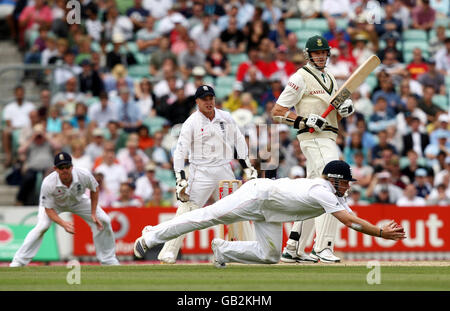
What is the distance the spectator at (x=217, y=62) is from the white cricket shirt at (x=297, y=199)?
394 inches

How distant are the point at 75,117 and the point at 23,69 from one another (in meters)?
2.00

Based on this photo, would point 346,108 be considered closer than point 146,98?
Yes

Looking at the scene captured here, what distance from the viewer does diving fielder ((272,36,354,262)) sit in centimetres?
1243

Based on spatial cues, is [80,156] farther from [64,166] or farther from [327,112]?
[327,112]

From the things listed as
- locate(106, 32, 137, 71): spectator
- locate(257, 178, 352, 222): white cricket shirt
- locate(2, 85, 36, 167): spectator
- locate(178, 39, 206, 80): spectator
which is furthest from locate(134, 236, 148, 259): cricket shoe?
locate(106, 32, 137, 71): spectator

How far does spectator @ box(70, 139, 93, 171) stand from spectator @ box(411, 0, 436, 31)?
8.26m

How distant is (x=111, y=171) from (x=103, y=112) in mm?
1984

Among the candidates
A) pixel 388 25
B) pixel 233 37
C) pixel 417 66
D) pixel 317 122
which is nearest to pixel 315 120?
pixel 317 122

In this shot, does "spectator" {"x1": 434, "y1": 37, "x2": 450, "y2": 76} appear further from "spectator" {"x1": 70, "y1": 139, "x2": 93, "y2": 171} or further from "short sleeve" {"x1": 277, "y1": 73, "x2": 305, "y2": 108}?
"short sleeve" {"x1": 277, "y1": 73, "x2": 305, "y2": 108}

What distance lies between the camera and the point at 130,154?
19.1 metres

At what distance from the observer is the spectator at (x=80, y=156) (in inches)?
741

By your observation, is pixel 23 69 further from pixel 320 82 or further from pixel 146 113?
pixel 320 82

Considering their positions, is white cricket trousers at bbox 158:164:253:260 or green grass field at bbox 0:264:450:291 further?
white cricket trousers at bbox 158:164:253:260

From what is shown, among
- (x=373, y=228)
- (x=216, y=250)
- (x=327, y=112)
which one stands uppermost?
(x=327, y=112)
